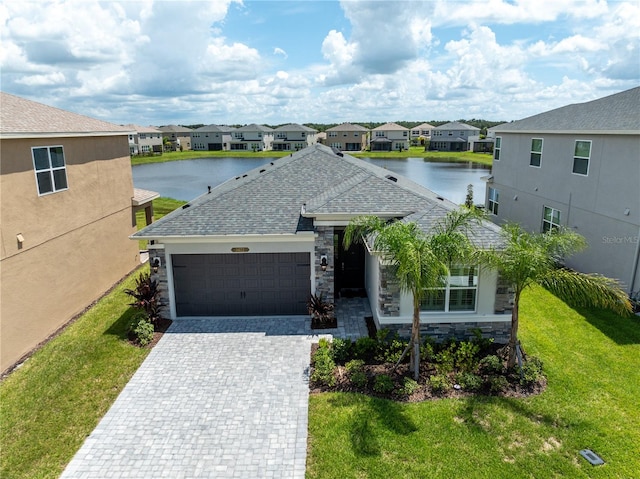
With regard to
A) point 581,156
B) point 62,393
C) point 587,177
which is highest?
point 581,156

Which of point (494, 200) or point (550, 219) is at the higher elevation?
point (494, 200)

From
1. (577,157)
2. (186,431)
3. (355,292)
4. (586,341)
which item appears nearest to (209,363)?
(186,431)

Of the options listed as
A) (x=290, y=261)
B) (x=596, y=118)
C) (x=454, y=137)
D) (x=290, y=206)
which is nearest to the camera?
(x=290, y=261)

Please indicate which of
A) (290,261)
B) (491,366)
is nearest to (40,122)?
(290,261)

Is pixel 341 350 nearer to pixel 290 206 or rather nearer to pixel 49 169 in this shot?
pixel 290 206

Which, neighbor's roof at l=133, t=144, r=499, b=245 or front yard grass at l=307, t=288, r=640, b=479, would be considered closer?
front yard grass at l=307, t=288, r=640, b=479

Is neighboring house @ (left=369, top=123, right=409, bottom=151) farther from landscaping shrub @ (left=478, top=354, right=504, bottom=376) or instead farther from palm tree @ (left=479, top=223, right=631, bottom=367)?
landscaping shrub @ (left=478, top=354, right=504, bottom=376)

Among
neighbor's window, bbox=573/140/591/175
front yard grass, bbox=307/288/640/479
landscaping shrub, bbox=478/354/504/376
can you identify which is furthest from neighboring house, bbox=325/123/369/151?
front yard grass, bbox=307/288/640/479

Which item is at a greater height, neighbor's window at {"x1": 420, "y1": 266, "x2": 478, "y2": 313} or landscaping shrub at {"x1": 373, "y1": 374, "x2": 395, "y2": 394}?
neighbor's window at {"x1": 420, "y1": 266, "x2": 478, "y2": 313}

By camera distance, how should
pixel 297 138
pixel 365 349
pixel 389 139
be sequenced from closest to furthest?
pixel 365 349 → pixel 389 139 → pixel 297 138
